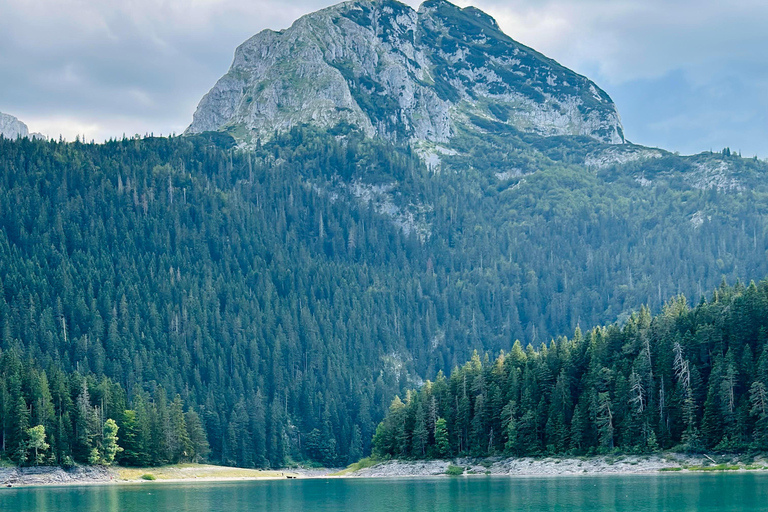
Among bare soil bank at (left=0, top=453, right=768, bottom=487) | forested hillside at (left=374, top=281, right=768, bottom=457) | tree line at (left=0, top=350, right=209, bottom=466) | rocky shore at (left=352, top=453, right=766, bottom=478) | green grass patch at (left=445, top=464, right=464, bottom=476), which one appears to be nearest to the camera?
rocky shore at (left=352, top=453, right=766, bottom=478)

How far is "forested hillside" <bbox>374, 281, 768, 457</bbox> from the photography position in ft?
493

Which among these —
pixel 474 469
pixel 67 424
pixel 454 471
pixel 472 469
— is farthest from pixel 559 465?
pixel 67 424

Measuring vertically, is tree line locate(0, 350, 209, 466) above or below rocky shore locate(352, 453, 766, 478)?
above

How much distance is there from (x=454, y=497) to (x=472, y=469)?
56.7 meters

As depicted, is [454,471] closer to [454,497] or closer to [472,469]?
[472,469]

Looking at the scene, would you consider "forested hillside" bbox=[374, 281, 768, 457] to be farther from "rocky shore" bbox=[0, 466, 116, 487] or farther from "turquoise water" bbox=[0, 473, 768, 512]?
"rocky shore" bbox=[0, 466, 116, 487]

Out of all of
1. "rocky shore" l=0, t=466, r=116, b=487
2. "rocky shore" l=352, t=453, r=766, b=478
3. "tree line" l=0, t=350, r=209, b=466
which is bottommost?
"rocky shore" l=0, t=466, r=116, b=487

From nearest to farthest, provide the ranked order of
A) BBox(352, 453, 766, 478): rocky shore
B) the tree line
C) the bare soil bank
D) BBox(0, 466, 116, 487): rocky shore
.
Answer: BBox(352, 453, 766, 478): rocky shore
the bare soil bank
BBox(0, 466, 116, 487): rocky shore
the tree line

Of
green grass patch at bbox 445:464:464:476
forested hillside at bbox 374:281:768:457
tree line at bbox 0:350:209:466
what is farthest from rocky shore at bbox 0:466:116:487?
green grass patch at bbox 445:464:464:476

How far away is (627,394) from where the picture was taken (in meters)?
163

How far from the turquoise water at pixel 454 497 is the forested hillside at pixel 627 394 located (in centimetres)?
1368

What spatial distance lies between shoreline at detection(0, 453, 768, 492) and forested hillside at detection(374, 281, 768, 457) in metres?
2.17

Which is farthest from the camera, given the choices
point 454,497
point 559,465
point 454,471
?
point 454,471

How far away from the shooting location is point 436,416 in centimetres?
18950
